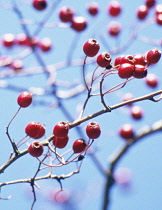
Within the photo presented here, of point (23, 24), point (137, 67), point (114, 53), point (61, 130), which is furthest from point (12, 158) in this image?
point (114, 53)

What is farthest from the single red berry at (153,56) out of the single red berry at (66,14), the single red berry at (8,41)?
the single red berry at (8,41)

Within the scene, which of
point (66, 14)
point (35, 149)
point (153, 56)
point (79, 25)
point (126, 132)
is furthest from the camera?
point (126, 132)

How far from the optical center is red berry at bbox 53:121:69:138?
1829mm

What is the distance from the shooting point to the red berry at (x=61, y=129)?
1829 mm

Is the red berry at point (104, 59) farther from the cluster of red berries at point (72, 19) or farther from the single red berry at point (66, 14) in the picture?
the single red berry at point (66, 14)

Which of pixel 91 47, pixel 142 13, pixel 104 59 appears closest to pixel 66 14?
pixel 142 13

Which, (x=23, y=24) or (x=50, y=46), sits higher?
(x=23, y=24)

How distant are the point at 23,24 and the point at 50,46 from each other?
2.32 metres

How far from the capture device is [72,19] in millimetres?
4188

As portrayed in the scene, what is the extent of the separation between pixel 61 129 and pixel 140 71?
0.50 m

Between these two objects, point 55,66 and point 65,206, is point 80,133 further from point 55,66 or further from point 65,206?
point 65,206

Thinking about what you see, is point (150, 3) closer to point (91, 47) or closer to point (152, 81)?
point (152, 81)

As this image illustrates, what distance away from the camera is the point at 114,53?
4.23 metres

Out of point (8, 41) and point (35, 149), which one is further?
point (8, 41)
